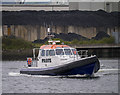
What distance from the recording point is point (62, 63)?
35.1 m

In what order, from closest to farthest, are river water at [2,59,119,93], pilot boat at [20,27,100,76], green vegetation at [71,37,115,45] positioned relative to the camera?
1. river water at [2,59,119,93]
2. pilot boat at [20,27,100,76]
3. green vegetation at [71,37,115,45]

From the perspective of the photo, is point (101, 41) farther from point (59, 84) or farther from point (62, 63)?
point (59, 84)

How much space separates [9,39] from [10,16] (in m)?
11.3

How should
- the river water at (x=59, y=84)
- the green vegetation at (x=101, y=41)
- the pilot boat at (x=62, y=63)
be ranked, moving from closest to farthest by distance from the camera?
1. the river water at (x=59, y=84)
2. the pilot boat at (x=62, y=63)
3. the green vegetation at (x=101, y=41)

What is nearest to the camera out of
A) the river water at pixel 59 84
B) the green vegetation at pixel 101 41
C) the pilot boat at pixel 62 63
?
the river water at pixel 59 84

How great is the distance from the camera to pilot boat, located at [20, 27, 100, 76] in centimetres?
3394

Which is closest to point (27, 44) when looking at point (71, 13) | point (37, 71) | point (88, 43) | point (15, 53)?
point (15, 53)

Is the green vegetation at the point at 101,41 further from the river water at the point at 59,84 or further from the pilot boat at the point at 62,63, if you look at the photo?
the pilot boat at the point at 62,63

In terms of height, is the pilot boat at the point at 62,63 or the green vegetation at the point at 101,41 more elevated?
the pilot boat at the point at 62,63

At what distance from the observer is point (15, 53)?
8012 centimetres

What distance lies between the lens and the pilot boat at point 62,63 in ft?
111


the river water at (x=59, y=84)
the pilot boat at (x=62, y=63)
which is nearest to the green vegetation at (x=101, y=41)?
the river water at (x=59, y=84)

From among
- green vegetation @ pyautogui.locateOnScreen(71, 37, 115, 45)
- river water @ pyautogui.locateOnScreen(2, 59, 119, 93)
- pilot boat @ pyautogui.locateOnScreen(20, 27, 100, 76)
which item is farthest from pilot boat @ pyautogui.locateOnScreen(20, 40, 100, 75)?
green vegetation @ pyautogui.locateOnScreen(71, 37, 115, 45)

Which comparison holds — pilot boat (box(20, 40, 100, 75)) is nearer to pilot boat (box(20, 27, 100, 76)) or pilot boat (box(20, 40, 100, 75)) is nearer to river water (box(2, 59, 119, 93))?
pilot boat (box(20, 27, 100, 76))
